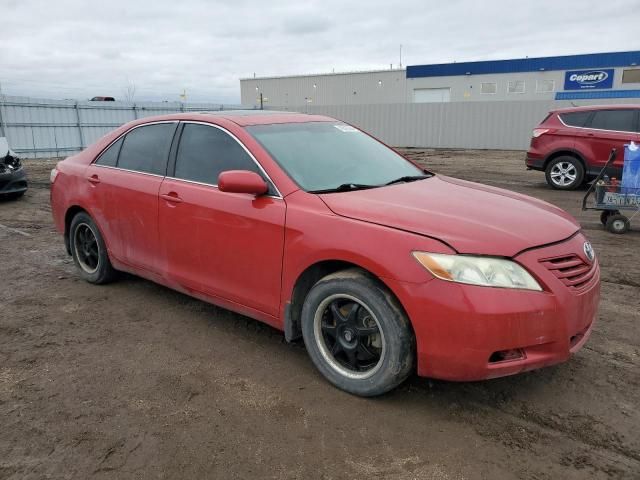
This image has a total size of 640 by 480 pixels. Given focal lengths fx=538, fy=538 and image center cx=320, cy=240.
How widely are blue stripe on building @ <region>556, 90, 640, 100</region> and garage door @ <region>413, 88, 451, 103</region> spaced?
7521 mm

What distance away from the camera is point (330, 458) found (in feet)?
8.56

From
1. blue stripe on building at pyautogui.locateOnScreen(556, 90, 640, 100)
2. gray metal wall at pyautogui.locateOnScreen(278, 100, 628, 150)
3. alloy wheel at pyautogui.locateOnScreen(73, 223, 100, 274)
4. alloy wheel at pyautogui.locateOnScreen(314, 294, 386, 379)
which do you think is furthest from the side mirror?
blue stripe on building at pyautogui.locateOnScreen(556, 90, 640, 100)

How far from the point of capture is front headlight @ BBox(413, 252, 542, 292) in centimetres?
271

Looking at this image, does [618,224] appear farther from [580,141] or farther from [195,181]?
[195,181]

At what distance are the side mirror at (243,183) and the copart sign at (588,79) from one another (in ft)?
122

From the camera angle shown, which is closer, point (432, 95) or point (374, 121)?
point (374, 121)

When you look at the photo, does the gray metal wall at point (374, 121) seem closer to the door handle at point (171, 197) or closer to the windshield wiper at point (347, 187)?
the door handle at point (171, 197)

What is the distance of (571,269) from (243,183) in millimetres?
1978

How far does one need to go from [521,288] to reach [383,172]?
153 cm

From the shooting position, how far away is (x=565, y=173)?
11680 mm

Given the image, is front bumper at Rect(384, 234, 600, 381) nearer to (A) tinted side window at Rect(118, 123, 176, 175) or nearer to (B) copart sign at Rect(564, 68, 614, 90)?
(A) tinted side window at Rect(118, 123, 176, 175)

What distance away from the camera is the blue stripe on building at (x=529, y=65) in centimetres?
3372

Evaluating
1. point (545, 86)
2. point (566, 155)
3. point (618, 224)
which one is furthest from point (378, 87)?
point (618, 224)

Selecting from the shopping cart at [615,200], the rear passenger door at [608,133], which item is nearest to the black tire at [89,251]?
the shopping cart at [615,200]
